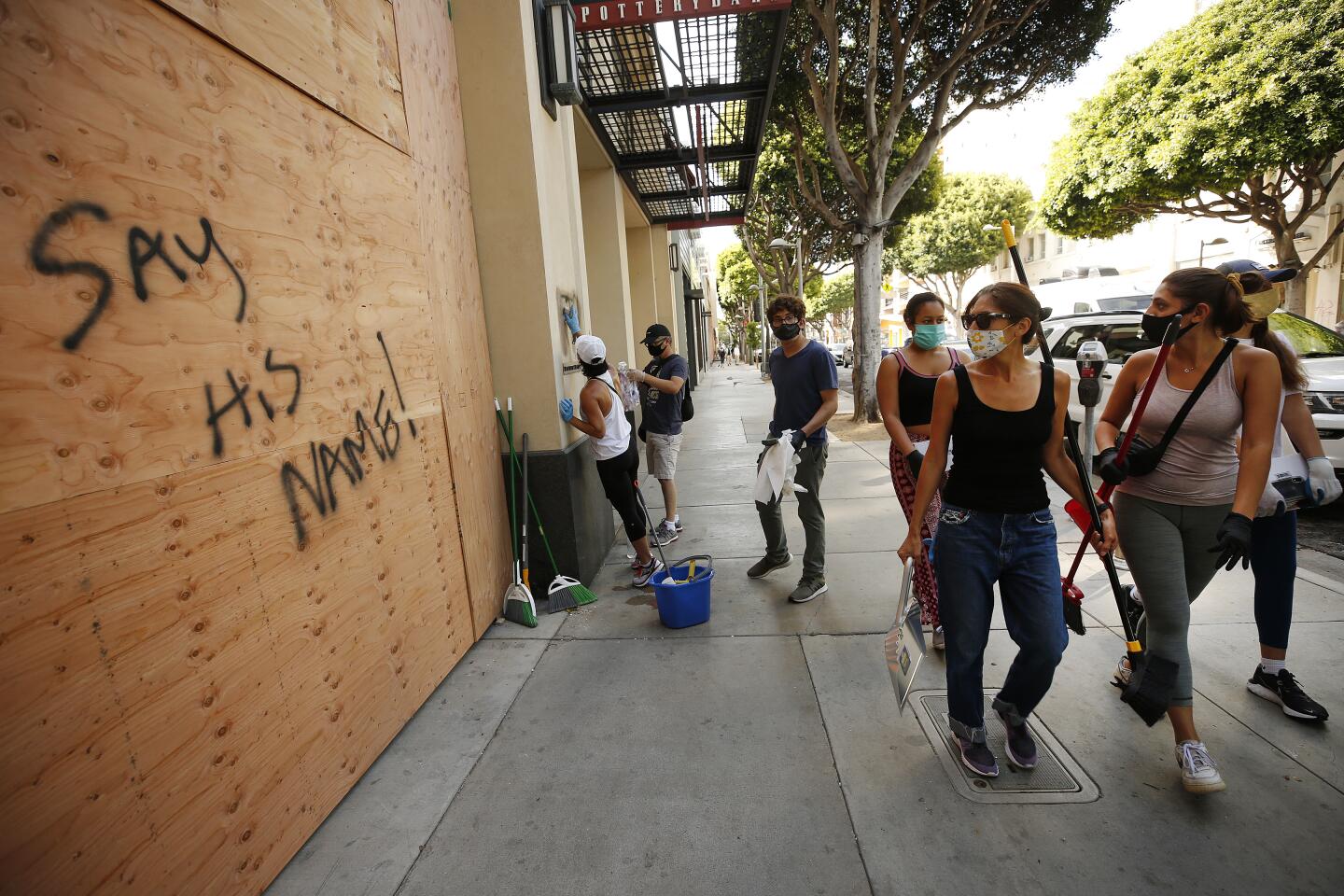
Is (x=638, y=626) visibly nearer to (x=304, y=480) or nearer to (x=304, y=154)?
(x=304, y=480)

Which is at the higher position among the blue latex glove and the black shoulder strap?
the black shoulder strap

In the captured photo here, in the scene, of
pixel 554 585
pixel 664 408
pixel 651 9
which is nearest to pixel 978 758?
pixel 554 585

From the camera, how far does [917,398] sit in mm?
3422

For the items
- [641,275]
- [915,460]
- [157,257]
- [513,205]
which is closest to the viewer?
[157,257]

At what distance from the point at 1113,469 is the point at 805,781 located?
174 centimetres

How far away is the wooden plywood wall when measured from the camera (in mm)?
1587

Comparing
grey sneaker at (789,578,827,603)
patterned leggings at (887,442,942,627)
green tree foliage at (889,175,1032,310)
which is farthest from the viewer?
green tree foliage at (889,175,1032,310)

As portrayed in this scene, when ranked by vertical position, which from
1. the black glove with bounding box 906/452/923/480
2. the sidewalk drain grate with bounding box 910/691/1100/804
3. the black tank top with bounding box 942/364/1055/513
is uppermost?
the black tank top with bounding box 942/364/1055/513

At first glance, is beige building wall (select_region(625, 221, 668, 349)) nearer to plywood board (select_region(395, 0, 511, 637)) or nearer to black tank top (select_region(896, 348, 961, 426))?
plywood board (select_region(395, 0, 511, 637))

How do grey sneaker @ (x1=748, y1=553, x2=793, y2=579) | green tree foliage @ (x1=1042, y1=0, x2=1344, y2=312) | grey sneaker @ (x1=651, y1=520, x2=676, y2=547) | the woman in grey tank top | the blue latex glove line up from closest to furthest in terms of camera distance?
the woman in grey tank top, the blue latex glove, grey sneaker @ (x1=748, y1=553, x2=793, y2=579), grey sneaker @ (x1=651, y1=520, x2=676, y2=547), green tree foliage @ (x1=1042, y1=0, x2=1344, y2=312)

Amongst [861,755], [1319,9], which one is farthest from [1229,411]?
[1319,9]

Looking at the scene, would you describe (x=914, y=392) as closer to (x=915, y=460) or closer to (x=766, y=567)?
(x=915, y=460)

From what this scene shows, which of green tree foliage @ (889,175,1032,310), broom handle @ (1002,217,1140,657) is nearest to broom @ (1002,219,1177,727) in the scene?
broom handle @ (1002,217,1140,657)

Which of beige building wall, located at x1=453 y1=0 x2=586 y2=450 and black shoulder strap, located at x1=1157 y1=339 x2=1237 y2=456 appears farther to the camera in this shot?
beige building wall, located at x1=453 y1=0 x2=586 y2=450
